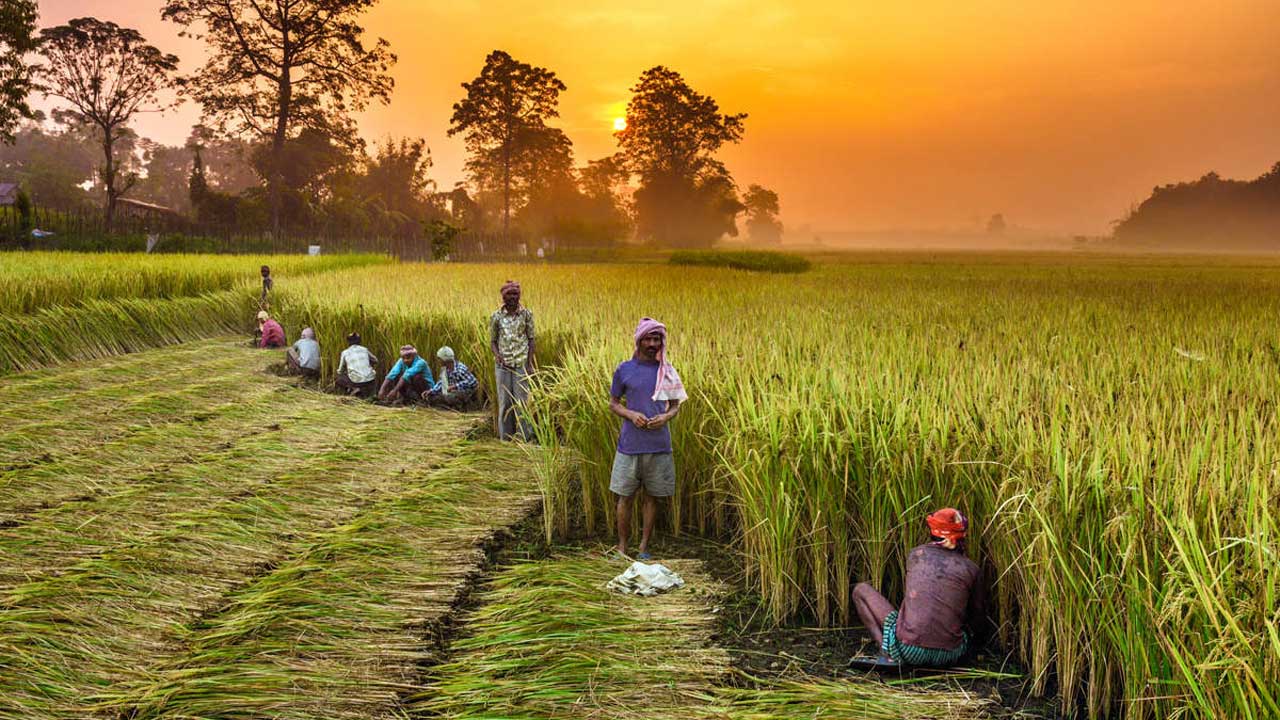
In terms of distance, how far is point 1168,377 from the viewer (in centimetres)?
646

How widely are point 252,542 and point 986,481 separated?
15.2ft

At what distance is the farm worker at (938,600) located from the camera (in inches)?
142

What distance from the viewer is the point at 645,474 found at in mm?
5199

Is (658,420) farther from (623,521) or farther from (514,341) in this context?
(514,341)

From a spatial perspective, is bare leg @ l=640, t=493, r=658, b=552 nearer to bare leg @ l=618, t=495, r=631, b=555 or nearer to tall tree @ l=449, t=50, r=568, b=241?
bare leg @ l=618, t=495, r=631, b=555

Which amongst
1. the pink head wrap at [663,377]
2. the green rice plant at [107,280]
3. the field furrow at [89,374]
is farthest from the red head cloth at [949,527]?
the green rice plant at [107,280]

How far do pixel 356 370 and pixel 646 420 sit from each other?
266 inches

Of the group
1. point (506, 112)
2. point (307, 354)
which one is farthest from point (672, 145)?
point (307, 354)

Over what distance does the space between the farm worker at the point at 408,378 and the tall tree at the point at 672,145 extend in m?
60.2

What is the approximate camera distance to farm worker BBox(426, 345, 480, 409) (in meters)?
9.86

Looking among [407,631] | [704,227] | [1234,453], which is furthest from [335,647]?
[704,227]

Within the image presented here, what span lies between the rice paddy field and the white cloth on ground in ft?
0.50

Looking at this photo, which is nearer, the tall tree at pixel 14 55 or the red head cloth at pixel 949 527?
the red head cloth at pixel 949 527

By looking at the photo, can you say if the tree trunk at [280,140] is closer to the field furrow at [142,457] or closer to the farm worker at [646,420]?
the field furrow at [142,457]
